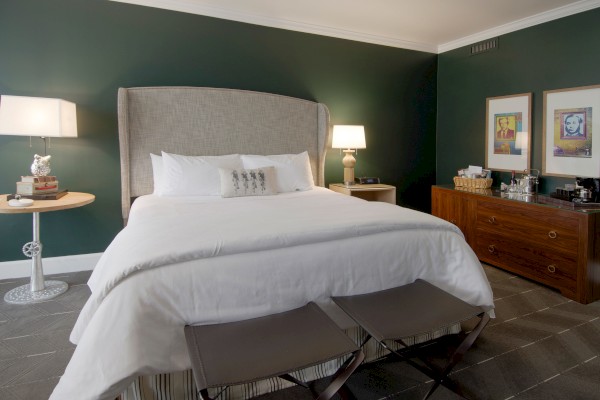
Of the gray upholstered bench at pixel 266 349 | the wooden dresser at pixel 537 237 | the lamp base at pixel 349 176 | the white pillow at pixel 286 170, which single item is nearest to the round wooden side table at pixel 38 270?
the white pillow at pixel 286 170

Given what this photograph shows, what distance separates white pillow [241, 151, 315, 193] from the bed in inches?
6.3

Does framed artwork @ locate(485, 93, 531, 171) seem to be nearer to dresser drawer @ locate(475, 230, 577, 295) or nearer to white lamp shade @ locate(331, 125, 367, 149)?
dresser drawer @ locate(475, 230, 577, 295)

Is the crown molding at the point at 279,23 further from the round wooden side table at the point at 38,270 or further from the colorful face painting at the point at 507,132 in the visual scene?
the round wooden side table at the point at 38,270

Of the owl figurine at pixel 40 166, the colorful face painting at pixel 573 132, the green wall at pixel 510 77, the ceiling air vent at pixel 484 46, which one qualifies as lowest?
the owl figurine at pixel 40 166

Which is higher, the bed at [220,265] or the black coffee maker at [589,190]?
the black coffee maker at [589,190]

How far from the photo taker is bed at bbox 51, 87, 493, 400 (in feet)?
4.62

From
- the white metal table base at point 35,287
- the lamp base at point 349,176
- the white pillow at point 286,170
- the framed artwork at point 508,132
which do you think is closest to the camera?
the white metal table base at point 35,287

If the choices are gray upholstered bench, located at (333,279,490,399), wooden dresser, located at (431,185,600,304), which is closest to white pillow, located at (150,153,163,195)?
gray upholstered bench, located at (333,279,490,399)

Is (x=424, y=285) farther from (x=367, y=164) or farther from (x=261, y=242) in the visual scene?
(x=367, y=164)

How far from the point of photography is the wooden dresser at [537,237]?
2.71 meters

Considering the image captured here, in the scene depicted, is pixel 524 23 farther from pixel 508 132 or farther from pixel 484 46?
pixel 508 132

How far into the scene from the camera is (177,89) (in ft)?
11.3

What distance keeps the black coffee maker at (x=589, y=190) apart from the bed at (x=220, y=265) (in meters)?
1.52

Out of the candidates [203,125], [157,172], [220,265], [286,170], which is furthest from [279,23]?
[220,265]
